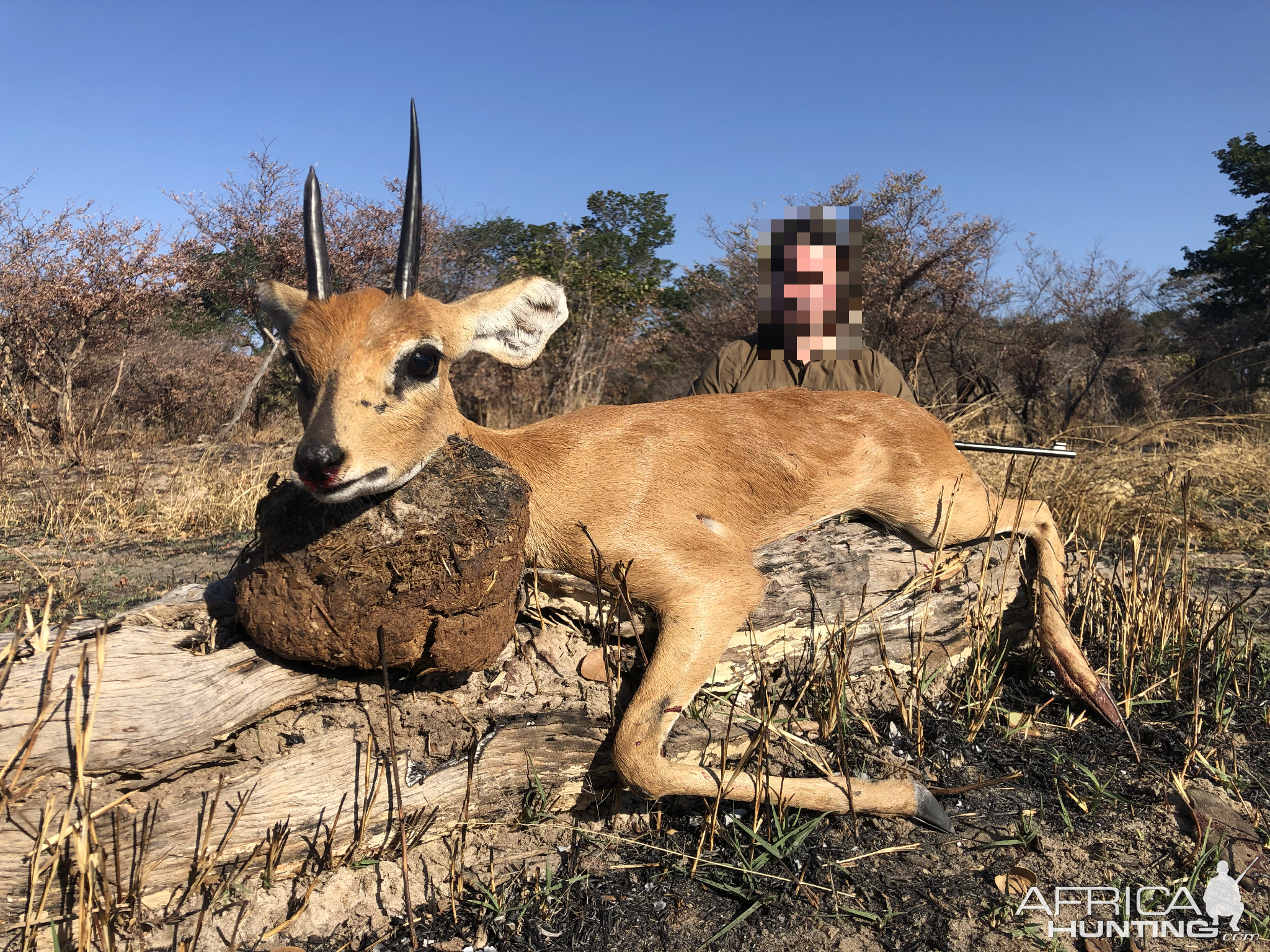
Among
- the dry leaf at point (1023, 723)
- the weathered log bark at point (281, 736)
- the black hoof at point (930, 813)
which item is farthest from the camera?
the dry leaf at point (1023, 723)

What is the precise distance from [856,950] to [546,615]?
1.88 m

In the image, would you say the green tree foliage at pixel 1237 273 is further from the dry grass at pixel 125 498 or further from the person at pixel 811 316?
the dry grass at pixel 125 498

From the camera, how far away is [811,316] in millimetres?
5910

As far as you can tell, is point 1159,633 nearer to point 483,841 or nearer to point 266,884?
point 483,841

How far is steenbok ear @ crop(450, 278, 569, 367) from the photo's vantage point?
141 inches

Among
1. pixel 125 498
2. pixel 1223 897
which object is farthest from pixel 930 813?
pixel 125 498

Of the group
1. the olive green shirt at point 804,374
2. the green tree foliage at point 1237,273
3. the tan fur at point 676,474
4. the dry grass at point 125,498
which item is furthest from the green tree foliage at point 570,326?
the green tree foliage at point 1237,273

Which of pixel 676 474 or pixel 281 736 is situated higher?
pixel 676 474

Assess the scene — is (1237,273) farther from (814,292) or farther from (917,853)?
(917,853)

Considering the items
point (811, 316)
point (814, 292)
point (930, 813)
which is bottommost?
point (930, 813)

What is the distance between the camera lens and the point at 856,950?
2.70 metres
